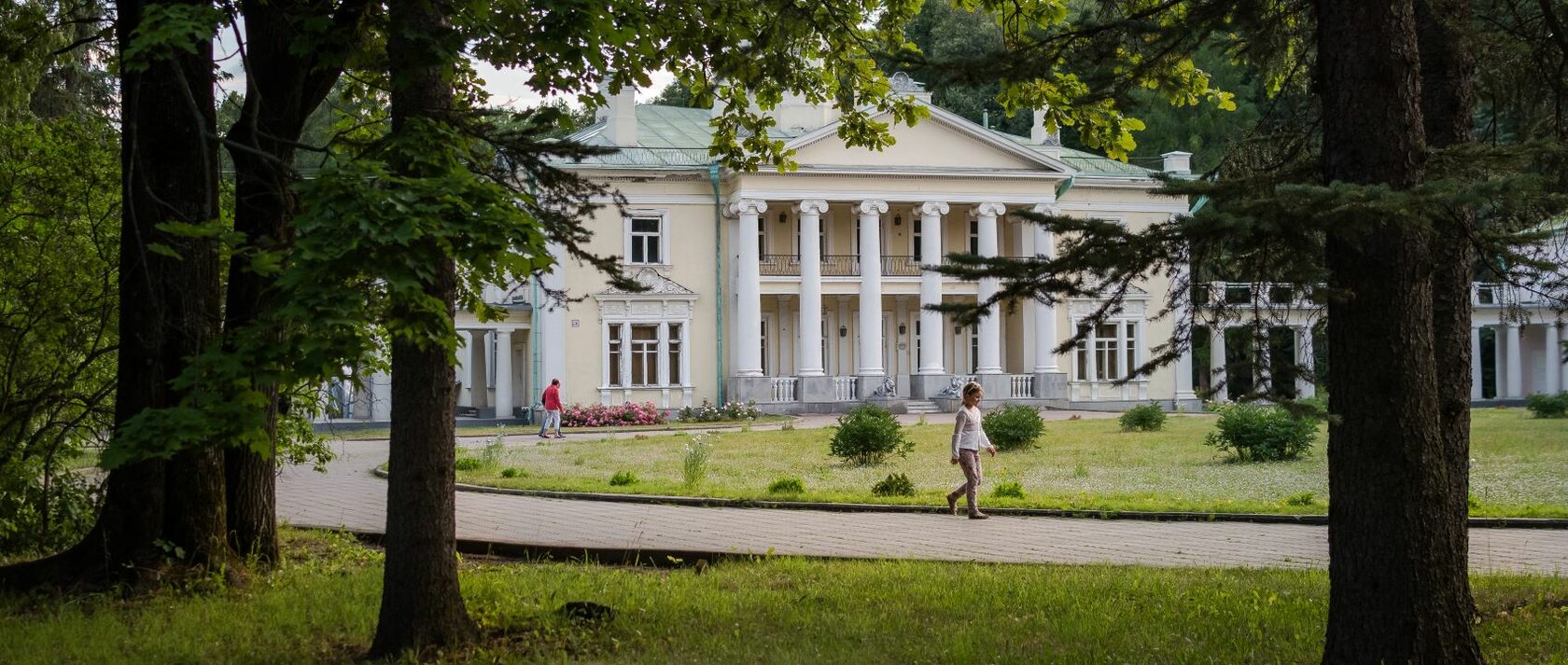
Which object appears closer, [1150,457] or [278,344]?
[278,344]

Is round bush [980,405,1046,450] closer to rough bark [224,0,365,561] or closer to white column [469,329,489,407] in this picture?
rough bark [224,0,365,561]

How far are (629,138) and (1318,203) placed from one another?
35.6 meters

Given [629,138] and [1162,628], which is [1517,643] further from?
[629,138]

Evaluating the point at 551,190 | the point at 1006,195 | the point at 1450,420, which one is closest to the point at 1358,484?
the point at 1450,420

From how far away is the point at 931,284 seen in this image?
38.9 meters

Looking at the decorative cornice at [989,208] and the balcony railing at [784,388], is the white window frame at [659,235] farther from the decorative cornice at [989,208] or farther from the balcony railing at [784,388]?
the decorative cornice at [989,208]

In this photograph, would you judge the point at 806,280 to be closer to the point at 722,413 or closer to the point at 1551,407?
the point at 722,413

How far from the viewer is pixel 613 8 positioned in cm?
707

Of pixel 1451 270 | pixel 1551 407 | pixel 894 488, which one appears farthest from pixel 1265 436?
pixel 1551 407

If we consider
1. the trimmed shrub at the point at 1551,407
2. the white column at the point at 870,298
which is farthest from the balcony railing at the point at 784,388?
the trimmed shrub at the point at 1551,407

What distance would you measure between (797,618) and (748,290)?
31258 millimetres

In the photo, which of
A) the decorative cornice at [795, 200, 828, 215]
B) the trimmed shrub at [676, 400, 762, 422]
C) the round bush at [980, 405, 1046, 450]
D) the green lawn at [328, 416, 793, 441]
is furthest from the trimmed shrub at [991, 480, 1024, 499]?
the decorative cornice at [795, 200, 828, 215]

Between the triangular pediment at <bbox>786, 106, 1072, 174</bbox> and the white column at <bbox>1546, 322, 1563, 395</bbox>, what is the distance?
27.1 meters

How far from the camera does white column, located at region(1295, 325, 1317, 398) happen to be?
478 centimetres
